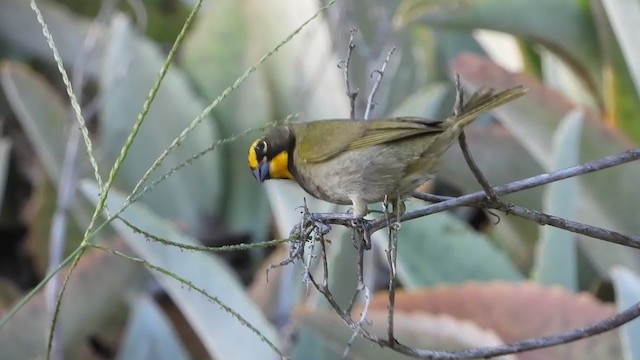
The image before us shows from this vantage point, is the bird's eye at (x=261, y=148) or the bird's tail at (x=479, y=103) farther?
the bird's eye at (x=261, y=148)

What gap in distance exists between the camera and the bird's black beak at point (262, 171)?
101 centimetres

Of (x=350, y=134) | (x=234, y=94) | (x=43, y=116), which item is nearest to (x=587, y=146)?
(x=350, y=134)

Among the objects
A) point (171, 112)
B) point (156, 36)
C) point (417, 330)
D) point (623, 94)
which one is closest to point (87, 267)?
point (171, 112)

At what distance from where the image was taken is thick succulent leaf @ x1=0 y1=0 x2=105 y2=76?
2.42 meters

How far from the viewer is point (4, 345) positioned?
5.46ft

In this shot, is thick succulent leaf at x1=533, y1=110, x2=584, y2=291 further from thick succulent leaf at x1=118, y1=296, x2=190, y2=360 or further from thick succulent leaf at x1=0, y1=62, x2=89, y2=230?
thick succulent leaf at x1=0, y1=62, x2=89, y2=230

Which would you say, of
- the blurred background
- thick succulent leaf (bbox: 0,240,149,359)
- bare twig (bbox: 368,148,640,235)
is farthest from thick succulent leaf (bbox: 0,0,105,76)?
bare twig (bbox: 368,148,640,235)

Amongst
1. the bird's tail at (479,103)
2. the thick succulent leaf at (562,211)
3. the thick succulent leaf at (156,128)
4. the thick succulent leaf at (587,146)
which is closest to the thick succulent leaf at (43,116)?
the thick succulent leaf at (156,128)

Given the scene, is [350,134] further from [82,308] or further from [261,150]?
[82,308]

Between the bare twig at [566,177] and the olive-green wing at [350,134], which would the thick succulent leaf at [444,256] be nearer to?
the olive-green wing at [350,134]

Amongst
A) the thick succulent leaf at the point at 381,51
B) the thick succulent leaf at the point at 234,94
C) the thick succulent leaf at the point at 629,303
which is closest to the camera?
the thick succulent leaf at the point at 629,303

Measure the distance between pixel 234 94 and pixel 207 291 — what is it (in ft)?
2.87

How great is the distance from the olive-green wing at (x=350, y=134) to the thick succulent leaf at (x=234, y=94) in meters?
1.15

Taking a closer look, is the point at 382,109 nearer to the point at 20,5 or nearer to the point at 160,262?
the point at 160,262
